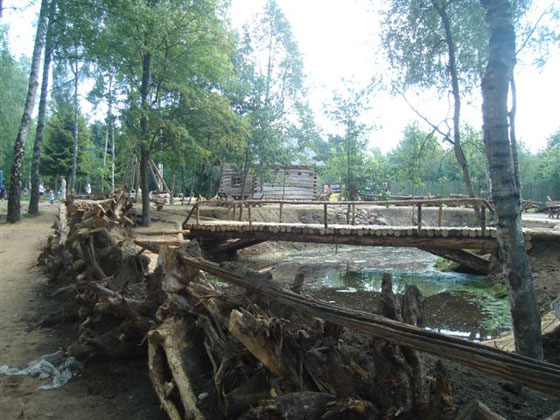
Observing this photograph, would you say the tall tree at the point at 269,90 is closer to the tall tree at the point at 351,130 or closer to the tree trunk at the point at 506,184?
the tall tree at the point at 351,130

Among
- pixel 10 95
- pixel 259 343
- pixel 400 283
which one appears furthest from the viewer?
pixel 10 95

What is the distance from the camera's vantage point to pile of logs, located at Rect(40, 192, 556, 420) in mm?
2227

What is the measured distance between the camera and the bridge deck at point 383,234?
9750 millimetres

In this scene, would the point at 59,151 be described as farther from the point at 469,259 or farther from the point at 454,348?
the point at 454,348

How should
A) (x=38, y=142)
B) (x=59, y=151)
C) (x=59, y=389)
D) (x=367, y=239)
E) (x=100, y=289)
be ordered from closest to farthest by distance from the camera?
(x=59, y=389)
(x=100, y=289)
(x=367, y=239)
(x=38, y=142)
(x=59, y=151)

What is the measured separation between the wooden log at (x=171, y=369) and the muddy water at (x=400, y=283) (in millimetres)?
1536

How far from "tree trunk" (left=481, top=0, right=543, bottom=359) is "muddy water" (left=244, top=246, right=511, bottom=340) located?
2.51 meters

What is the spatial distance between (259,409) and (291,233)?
951 cm

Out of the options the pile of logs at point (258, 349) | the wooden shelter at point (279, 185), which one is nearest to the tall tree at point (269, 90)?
the wooden shelter at point (279, 185)

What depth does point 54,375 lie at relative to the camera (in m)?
4.16

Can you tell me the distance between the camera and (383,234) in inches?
412

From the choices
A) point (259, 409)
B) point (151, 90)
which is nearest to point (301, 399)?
point (259, 409)

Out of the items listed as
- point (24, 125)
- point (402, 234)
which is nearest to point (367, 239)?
point (402, 234)

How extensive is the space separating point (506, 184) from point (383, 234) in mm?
7234
